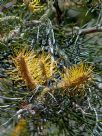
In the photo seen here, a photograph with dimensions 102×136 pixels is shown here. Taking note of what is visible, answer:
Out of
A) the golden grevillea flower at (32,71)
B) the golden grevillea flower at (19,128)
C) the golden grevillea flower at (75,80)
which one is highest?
the golden grevillea flower at (32,71)

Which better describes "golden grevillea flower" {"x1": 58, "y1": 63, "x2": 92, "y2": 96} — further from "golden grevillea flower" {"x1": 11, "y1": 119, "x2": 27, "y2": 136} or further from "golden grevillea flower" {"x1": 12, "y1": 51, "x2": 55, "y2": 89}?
"golden grevillea flower" {"x1": 11, "y1": 119, "x2": 27, "y2": 136}

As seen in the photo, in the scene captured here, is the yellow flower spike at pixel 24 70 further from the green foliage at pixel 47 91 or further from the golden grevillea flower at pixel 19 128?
the golden grevillea flower at pixel 19 128

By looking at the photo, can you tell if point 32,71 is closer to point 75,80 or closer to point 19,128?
point 75,80

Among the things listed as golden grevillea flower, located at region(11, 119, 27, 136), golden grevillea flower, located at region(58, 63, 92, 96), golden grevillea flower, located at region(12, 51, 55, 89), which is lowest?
golden grevillea flower, located at region(11, 119, 27, 136)

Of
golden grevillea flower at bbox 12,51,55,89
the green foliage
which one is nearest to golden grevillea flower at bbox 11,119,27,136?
the green foliage

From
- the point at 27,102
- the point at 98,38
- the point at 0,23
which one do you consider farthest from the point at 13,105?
the point at 98,38

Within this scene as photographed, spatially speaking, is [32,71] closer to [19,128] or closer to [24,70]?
[24,70]

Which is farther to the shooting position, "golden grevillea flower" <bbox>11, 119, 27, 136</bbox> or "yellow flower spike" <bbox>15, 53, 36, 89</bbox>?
"golden grevillea flower" <bbox>11, 119, 27, 136</bbox>

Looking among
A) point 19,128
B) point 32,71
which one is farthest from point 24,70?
point 19,128

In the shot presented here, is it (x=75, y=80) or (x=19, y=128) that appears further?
(x=19, y=128)

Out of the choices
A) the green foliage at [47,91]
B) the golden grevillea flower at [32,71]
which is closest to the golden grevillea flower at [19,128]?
the green foliage at [47,91]

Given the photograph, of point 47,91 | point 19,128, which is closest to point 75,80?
point 47,91
